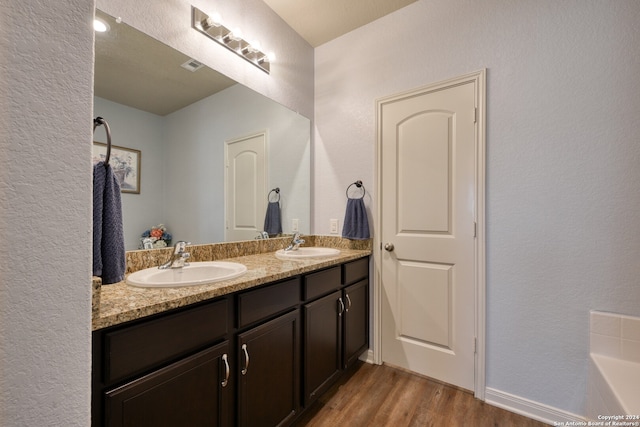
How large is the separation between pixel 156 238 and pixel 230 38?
124 centimetres

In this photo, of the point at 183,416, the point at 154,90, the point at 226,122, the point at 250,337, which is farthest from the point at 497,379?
the point at 154,90

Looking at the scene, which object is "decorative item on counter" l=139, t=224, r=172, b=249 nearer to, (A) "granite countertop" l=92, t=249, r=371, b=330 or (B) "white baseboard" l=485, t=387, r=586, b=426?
(A) "granite countertop" l=92, t=249, r=371, b=330

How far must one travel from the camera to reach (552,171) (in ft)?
5.02

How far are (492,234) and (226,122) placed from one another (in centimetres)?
177

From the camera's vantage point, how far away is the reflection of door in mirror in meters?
1.82

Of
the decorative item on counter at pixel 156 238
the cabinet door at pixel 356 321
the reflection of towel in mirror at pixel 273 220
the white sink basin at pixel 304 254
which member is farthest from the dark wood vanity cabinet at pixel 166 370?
the reflection of towel in mirror at pixel 273 220

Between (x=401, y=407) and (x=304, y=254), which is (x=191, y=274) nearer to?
(x=304, y=254)

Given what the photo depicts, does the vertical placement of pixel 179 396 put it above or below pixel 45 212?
below

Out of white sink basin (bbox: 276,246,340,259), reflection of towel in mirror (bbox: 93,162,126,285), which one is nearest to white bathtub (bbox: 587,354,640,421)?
white sink basin (bbox: 276,246,340,259)

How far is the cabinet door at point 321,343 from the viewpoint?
1.49 meters

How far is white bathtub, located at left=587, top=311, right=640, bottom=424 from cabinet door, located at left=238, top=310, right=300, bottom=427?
4.45 ft

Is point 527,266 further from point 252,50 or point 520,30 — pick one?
point 252,50

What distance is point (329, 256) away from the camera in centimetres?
187

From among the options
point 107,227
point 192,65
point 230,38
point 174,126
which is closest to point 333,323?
point 107,227
